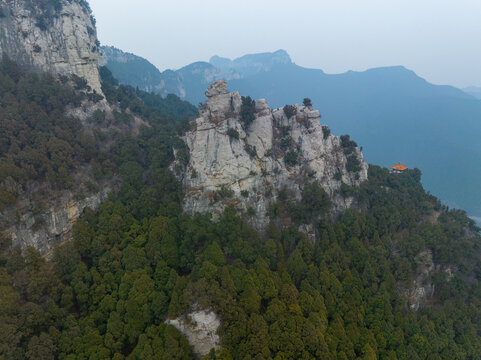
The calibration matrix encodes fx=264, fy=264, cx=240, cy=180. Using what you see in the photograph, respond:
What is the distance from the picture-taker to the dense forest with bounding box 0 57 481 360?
941 inches

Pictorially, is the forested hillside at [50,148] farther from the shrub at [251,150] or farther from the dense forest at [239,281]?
the shrub at [251,150]

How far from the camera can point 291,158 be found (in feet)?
136

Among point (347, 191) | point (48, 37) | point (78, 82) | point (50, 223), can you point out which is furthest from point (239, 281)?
point (48, 37)

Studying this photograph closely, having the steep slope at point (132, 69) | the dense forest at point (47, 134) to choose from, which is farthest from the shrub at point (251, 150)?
the steep slope at point (132, 69)

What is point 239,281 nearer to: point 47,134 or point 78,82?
point 47,134

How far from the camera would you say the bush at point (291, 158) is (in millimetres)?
41500

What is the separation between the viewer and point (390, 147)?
6654 inches

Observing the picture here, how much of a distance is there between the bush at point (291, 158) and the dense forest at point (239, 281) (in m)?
4.78

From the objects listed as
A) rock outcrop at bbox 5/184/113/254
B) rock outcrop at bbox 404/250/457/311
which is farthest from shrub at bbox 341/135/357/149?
rock outcrop at bbox 5/184/113/254

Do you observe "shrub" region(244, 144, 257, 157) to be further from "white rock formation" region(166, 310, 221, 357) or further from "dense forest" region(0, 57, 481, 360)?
"white rock formation" region(166, 310, 221, 357)

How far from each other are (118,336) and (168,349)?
566 cm

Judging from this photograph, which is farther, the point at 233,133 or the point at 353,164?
the point at 353,164

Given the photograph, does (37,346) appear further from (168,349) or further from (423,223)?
(423,223)

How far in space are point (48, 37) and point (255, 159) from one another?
46544 mm
